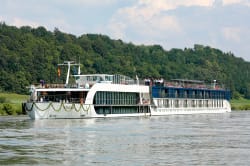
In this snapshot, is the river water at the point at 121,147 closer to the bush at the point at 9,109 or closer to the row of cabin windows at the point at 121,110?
the row of cabin windows at the point at 121,110

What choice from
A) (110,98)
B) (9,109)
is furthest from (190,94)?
(9,109)

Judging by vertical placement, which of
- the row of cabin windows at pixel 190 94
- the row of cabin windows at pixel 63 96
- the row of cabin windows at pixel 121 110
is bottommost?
the row of cabin windows at pixel 121 110

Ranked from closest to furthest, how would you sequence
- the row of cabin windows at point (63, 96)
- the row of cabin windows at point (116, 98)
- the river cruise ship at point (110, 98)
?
the river cruise ship at point (110, 98) → the row of cabin windows at point (63, 96) → the row of cabin windows at point (116, 98)

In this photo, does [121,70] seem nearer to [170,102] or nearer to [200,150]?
[170,102]

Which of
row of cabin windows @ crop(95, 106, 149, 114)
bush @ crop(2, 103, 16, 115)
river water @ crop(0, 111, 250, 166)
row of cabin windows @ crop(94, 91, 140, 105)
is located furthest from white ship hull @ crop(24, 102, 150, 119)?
bush @ crop(2, 103, 16, 115)

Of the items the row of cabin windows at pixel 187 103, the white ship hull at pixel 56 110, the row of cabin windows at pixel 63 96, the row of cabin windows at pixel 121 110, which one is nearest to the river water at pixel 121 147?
the white ship hull at pixel 56 110

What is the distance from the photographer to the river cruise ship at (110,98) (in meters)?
73.1

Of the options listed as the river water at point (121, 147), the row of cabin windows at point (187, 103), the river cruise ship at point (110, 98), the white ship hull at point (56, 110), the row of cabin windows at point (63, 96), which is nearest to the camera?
the river water at point (121, 147)

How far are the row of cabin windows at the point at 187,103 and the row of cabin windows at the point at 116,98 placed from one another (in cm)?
839

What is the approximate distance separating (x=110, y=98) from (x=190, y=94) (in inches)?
1120

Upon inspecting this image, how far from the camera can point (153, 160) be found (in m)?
33.3

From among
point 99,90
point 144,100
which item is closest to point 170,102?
point 144,100

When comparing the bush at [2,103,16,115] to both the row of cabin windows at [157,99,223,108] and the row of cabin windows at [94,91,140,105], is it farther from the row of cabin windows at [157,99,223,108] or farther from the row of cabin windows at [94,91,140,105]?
the row of cabin windows at [157,99,223,108]

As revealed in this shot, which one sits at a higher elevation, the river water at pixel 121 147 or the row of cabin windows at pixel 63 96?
the row of cabin windows at pixel 63 96
